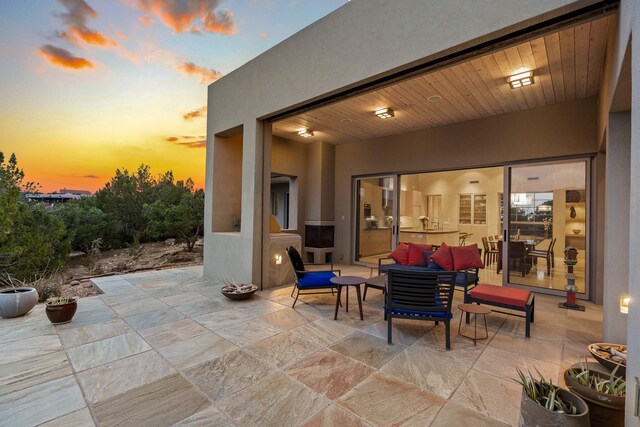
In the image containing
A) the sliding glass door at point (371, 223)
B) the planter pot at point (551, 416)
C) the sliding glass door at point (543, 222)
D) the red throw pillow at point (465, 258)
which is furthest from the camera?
the sliding glass door at point (371, 223)

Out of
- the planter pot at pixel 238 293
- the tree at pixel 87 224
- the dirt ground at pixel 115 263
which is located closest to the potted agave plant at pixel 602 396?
the planter pot at pixel 238 293

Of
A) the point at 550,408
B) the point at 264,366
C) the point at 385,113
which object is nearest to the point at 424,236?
the point at 385,113

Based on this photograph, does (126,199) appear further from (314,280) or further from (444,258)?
(444,258)

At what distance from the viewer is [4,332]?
337 cm

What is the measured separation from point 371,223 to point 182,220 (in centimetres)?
698

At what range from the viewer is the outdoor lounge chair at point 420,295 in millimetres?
3033

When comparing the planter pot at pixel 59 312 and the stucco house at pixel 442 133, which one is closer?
the stucco house at pixel 442 133

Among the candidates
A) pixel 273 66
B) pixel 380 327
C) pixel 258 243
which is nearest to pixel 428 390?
pixel 380 327

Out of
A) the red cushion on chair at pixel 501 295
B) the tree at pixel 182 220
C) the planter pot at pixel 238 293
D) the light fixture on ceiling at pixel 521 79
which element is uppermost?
the light fixture on ceiling at pixel 521 79

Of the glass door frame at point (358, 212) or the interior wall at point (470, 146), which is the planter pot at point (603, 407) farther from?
the glass door frame at point (358, 212)

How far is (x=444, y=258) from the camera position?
486 centimetres

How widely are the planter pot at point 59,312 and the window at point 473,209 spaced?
11.7m

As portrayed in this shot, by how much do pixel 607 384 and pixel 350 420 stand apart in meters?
1.63

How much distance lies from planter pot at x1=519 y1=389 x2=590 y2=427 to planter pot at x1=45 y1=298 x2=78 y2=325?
4851 mm
